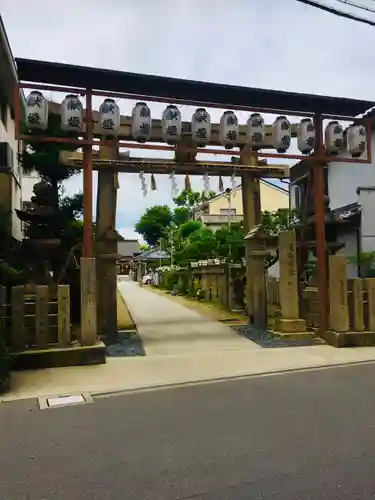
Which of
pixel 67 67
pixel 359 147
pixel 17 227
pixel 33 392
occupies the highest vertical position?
pixel 67 67

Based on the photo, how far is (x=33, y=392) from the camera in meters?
7.66

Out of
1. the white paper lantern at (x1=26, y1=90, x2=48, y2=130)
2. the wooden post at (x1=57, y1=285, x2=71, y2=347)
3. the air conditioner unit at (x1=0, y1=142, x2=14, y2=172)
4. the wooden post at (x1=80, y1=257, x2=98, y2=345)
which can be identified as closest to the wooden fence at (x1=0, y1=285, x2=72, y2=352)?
the wooden post at (x1=57, y1=285, x2=71, y2=347)

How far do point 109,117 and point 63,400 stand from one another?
634 centimetres

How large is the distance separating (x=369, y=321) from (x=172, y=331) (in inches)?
213

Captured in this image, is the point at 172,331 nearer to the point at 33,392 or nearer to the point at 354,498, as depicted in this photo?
the point at 33,392

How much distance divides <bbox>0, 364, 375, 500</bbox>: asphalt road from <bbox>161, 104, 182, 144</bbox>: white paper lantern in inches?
245

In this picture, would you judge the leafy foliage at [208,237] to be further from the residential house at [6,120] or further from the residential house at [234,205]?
the residential house at [6,120]

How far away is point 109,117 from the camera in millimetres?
11039

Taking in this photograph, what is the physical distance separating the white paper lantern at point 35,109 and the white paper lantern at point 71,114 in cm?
42

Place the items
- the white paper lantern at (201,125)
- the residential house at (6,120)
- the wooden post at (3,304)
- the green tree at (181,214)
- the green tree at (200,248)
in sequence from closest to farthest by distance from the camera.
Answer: the wooden post at (3,304)
the white paper lantern at (201,125)
the residential house at (6,120)
the green tree at (200,248)
the green tree at (181,214)

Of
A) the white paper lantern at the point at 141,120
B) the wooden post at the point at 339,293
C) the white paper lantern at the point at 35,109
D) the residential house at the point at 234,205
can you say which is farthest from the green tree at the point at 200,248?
the white paper lantern at the point at 35,109

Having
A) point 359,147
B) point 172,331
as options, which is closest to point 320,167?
point 359,147

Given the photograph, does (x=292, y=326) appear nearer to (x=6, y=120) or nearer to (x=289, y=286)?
(x=289, y=286)

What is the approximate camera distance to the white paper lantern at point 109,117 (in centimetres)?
1103
